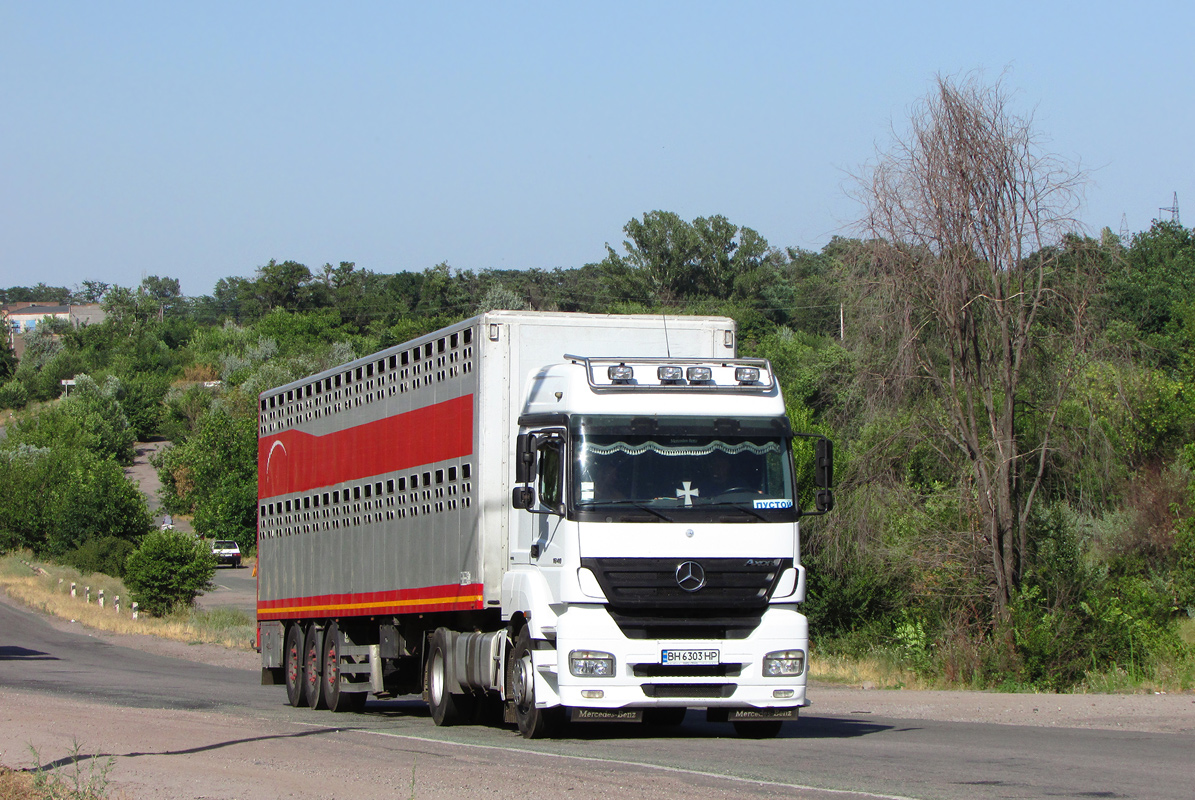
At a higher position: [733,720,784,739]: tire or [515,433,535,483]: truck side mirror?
[515,433,535,483]: truck side mirror

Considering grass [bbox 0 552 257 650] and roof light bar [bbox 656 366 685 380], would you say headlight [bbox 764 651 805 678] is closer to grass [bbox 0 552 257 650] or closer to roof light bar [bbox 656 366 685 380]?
roof light bar [bbox 656 366 685 380]

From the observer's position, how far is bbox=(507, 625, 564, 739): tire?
13.2 meters

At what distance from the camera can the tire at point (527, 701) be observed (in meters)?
13.2

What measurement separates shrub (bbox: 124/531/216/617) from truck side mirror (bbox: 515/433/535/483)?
3663 cm

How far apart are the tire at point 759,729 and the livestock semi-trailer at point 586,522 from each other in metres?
0.02

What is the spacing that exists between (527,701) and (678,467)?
8.94ft

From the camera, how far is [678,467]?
1276 cm

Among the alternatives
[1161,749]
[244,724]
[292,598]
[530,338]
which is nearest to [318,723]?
[244,724]

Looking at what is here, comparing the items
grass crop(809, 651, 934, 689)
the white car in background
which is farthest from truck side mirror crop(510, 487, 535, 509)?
the white car in background

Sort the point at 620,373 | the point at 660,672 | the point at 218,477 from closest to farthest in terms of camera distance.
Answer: the point at 660,672
the point at 620,373
the point at 218,477

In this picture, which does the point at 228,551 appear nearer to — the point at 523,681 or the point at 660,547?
the point at 523,681

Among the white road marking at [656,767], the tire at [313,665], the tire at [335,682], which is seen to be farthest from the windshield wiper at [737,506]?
the tire at [313,665]

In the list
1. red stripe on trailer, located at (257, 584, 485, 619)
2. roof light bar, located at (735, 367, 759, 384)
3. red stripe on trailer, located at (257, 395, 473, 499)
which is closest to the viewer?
roof light bar, located at (735, 367, 759, 384)

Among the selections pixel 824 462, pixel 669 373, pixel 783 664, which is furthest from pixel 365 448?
pixel 783 664
